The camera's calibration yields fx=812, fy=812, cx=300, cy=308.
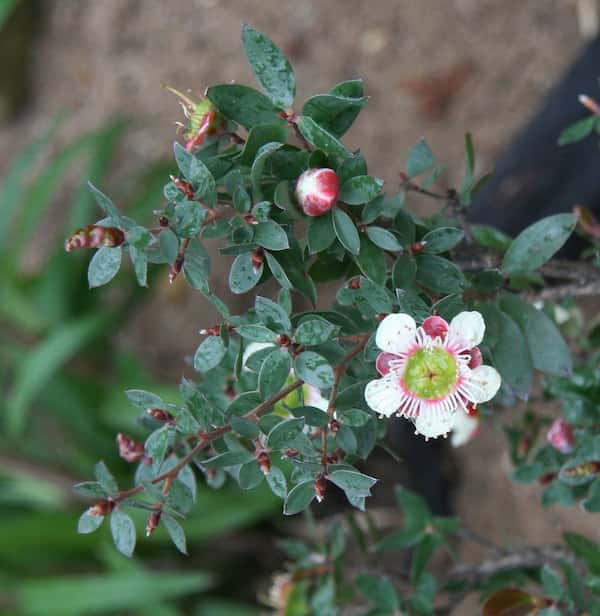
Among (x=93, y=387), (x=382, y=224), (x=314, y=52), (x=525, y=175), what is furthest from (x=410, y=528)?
(x=314, y=52)

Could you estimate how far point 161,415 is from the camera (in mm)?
652

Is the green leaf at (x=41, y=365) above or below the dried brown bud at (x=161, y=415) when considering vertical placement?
below

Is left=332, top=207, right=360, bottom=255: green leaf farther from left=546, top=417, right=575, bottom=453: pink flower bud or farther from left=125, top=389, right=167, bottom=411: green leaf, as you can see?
left=546, top=417, right=575, bottom=453: pink flower bud

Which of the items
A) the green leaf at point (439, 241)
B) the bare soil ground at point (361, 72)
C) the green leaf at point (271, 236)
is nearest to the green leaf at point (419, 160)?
Result: the green leaf at point (439, 241)

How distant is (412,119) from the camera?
74.4 inches

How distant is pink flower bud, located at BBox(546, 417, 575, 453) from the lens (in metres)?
0.83

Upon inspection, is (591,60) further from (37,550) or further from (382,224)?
(37,550)

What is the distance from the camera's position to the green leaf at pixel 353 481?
1.99 feet

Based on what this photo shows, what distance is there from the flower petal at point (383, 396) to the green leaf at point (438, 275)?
11 cm

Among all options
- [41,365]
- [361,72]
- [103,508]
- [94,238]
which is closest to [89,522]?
[103,508]

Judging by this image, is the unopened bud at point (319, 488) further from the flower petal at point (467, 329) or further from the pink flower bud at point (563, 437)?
the pink flower bud at point (563, 437)

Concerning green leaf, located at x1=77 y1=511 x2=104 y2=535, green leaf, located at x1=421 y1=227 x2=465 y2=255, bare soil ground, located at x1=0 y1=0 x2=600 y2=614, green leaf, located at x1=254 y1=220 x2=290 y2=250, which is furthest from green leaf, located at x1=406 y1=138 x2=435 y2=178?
bare soil ground, located at x1=0 y1=0 x2=600 y2=614

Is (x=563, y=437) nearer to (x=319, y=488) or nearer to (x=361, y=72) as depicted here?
(x=319, y=488)

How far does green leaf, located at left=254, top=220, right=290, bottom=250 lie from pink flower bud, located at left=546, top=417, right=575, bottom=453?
0.39m
